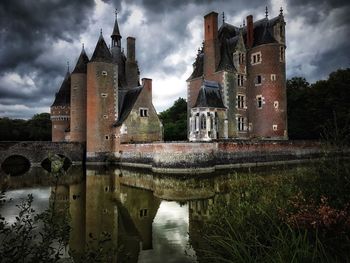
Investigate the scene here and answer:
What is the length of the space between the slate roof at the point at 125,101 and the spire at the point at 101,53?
3621mm

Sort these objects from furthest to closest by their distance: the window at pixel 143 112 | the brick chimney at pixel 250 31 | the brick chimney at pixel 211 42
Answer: the brick chimney at pixel 250 31 → the window at pixel 143 112 → the brick chimney at pixel 211 42

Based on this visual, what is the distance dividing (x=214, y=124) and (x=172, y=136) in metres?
16.0

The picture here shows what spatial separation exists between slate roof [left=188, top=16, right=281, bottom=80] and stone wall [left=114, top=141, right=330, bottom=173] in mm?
8347

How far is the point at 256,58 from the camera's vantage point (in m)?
28.8

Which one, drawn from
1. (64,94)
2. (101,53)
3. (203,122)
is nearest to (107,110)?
(101,53)

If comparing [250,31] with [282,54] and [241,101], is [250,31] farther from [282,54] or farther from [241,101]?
[241,101]

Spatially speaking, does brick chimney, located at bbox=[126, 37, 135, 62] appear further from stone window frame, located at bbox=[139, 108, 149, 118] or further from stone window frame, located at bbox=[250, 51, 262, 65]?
stone window frame, located at bbox=[250, 51, 262, 65]

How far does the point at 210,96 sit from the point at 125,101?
8617 mm

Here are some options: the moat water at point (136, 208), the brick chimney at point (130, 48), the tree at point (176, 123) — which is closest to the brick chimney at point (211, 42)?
the brick chimney at point (130, 48)

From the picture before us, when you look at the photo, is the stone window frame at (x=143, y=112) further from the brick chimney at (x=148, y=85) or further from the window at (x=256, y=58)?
the window at (x=256, y=58)

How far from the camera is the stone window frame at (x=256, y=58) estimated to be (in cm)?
2850

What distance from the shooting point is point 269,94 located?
2811 centimetres

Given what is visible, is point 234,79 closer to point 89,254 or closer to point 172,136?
point 172,136

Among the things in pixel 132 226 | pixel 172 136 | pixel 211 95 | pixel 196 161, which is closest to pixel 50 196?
pixel 132 226
